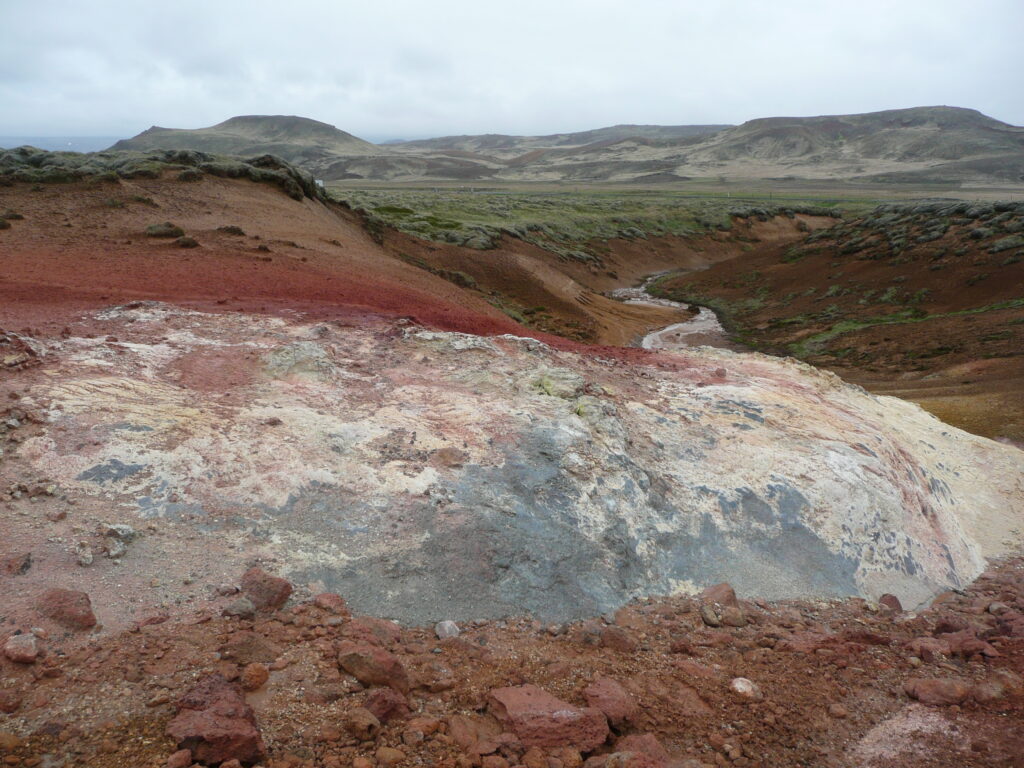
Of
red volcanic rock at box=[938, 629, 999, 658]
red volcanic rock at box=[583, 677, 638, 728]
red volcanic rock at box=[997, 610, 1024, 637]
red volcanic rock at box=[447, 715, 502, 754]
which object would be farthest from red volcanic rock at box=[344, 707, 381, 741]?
red volcanic rock at box=[997, 610, 1024, 637]

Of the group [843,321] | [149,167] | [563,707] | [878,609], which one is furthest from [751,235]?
[563,707]

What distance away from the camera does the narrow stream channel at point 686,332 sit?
29805mm

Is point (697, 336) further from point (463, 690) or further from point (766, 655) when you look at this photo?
point (463, 690)

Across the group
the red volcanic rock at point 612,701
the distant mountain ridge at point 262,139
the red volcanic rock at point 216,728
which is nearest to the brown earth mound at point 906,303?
the red volcanic rock at point 612,701

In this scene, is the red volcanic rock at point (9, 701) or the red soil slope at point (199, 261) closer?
the red volcanic rock at point (9, 701)

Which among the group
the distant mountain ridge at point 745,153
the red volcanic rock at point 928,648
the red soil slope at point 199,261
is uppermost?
the distant mountain ridge at point 745,153

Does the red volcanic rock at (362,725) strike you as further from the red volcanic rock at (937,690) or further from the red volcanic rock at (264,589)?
the red volcanic rock at (937,690)

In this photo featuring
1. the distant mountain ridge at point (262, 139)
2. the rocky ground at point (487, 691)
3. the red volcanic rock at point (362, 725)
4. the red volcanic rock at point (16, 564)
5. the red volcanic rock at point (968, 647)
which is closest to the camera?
the rocky ground at point (487, 691)

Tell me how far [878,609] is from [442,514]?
560 cm

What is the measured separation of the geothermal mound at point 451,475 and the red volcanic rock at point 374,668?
0.94 m

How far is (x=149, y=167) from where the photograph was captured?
23594 millimetres

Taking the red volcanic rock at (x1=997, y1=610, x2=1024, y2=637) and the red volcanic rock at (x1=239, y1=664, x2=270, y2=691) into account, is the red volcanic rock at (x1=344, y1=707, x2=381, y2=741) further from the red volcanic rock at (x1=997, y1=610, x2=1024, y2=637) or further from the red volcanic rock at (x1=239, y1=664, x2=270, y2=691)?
the red volcanic rock at (x1=997, y1=610, x2=1024, y2=637)

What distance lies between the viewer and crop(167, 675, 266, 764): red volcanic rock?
3793mm

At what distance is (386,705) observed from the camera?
451 cm
